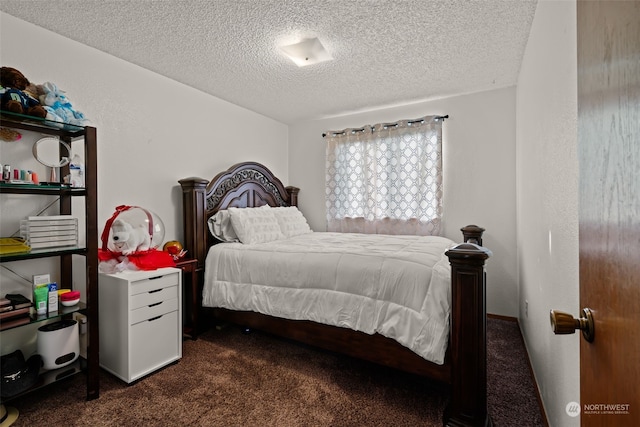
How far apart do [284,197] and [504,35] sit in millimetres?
2946

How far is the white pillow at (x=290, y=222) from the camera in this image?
3.48m

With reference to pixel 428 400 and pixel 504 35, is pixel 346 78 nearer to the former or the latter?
pixel 504 35

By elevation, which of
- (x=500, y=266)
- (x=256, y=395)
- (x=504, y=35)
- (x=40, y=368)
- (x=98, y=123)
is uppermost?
(x=504, y=35)

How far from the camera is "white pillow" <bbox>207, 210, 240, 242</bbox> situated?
9.82 feet

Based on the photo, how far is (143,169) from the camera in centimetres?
267

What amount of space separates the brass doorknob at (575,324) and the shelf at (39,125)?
96.5 inches

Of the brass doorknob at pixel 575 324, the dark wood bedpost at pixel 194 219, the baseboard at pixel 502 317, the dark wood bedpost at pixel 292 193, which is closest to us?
the brass doorknob at pixel 575 324

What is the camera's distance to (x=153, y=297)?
2.13 m

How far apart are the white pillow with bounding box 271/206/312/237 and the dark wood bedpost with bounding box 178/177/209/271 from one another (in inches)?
34.7

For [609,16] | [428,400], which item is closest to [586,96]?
[609,16]

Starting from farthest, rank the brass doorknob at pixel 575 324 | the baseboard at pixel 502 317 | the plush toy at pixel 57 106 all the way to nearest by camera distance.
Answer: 1. the baseboard at pixel 502 317
2. the plush toy at pixel 57 106
3. the brass doorknob at pixel 575 324

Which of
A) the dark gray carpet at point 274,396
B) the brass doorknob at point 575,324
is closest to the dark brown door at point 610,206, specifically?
the brass doorknob at point 575,324

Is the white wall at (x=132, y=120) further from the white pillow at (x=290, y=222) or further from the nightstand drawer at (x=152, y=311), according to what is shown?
the white pillow at (x=290, y=222)

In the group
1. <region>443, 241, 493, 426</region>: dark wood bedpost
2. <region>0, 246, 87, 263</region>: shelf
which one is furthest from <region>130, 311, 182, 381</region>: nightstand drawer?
<region>443, 241, 493, 426</region>: dark wood bedpost
